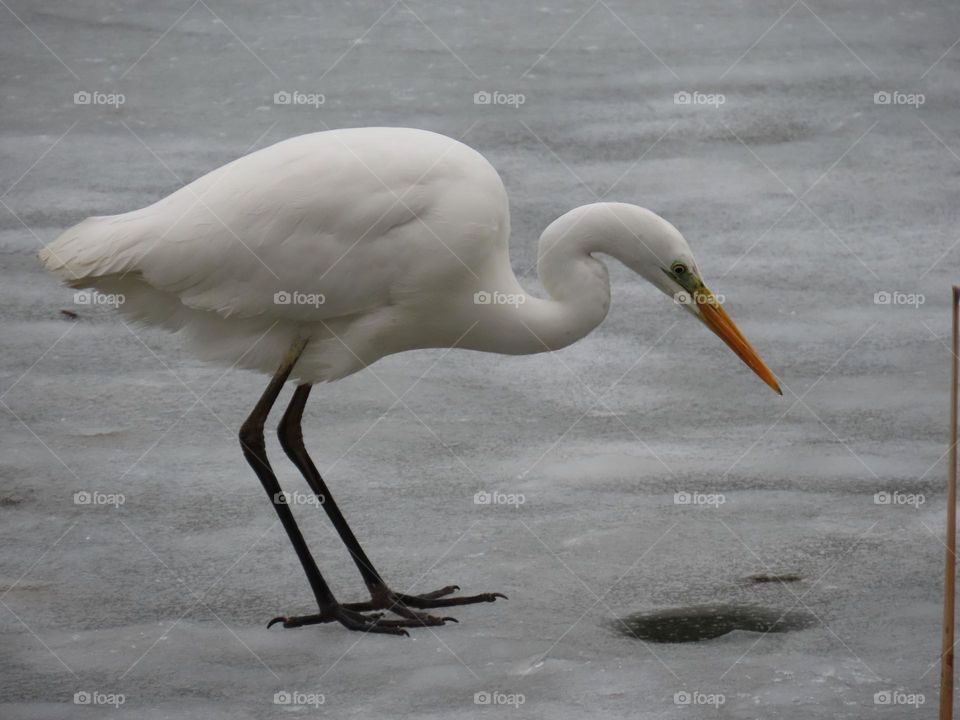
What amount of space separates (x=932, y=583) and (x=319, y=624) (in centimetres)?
211

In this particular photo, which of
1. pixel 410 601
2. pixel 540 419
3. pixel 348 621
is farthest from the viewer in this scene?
pixel 540 419

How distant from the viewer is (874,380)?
681 centimetres

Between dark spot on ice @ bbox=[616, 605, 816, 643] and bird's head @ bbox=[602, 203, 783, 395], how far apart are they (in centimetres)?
75

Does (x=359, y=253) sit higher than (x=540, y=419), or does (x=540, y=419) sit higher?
(x=359, y=253)

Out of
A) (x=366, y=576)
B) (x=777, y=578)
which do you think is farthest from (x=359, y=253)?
(x=777, y=578)

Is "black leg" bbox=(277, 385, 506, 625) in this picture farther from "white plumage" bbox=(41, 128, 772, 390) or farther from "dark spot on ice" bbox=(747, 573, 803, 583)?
"dark spot on ice" bbox=(747, 573, 803, 583)

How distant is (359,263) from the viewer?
5152 mm

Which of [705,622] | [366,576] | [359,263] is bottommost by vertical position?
[366,576]

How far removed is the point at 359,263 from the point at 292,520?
36.5 inches

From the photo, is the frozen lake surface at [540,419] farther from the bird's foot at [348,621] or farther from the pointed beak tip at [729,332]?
the pointed beak tip at [729,332]

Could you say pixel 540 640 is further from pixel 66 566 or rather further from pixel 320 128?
pixel 320 128

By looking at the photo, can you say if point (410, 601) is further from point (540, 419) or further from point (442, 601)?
point (540, 419)

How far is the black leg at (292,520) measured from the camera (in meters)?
5.10

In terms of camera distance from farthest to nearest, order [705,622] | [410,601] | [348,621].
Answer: [410,601], [348,621], [705,622]
